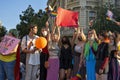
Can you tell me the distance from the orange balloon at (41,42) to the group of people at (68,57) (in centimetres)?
17

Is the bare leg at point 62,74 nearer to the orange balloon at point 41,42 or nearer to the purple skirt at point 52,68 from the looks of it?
the purple skirt at point 52,68

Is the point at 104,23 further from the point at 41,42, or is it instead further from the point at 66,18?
the point at 41,42

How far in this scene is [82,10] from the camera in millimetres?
51000

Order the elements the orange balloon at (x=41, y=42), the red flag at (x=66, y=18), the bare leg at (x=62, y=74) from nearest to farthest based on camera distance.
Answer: the orange balloon at (x=41, y=42)
the bare leg at (x=62, y=74)
the red flag at (x=66, y=18)

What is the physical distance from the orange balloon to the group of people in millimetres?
167

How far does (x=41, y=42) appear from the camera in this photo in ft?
31.9

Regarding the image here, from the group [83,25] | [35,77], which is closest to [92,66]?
[35,77]

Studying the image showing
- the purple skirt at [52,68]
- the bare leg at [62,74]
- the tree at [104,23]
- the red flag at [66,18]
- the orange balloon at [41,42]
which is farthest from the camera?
the tree at [104,23]

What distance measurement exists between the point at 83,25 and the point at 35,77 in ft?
134

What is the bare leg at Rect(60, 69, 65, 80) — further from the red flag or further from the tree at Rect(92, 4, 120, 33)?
the tree at Rect(92, 4, 120, 33)

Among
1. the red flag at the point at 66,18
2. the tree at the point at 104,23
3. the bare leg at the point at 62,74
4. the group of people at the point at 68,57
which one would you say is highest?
the tree at the point at 104,23

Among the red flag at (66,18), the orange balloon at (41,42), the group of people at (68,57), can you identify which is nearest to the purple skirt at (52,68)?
the group of people at (68,57)

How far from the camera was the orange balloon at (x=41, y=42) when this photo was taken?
32.0ft

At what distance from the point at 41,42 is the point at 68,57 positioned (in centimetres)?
129
